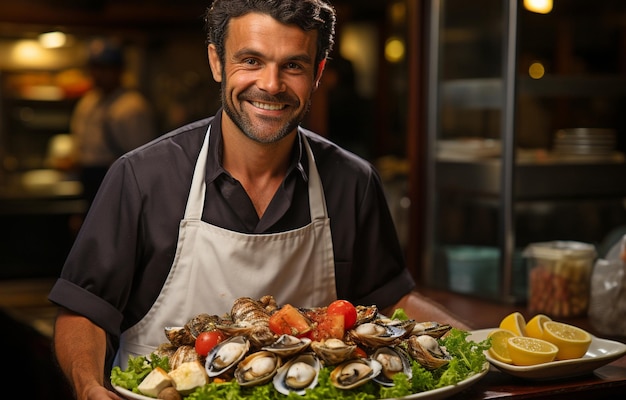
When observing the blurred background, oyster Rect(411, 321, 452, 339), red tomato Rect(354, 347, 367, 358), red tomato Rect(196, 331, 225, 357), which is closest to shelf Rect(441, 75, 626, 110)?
the blurred background

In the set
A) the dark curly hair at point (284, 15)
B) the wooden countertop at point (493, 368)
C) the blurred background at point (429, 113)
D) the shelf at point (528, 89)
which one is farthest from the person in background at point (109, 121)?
the dark curly hair at point (284, 15)

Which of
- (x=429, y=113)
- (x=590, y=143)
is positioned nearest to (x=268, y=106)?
(x=429, y=113)

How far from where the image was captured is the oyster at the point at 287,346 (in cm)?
184

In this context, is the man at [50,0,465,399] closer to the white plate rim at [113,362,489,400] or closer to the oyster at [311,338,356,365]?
the white plate rim at [113,362,489,400]

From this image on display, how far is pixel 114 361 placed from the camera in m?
2.57

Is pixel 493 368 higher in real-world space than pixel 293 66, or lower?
lower

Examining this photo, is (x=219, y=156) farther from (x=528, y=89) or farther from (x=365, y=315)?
(x=528, y=89)

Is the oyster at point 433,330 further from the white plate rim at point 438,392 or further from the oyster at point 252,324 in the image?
the oyster at point 252,324

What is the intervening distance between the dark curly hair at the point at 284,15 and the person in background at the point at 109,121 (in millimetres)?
4441

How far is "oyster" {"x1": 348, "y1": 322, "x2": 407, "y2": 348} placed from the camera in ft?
6.31

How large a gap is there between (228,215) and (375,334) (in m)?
0.67

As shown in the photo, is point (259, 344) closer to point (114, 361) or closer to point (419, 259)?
point (114, 361)

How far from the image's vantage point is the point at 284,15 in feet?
7.47

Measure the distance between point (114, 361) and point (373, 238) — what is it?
82 centimetres
